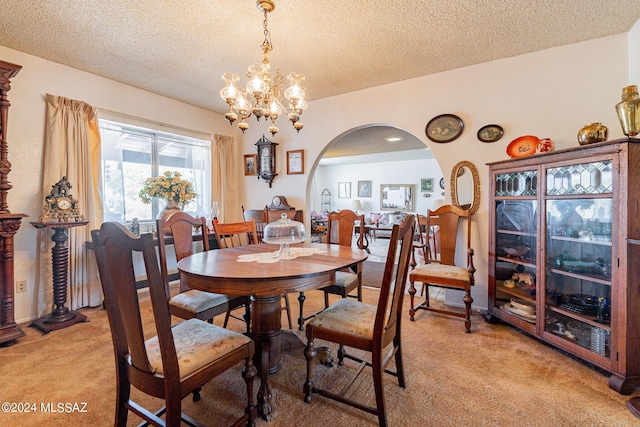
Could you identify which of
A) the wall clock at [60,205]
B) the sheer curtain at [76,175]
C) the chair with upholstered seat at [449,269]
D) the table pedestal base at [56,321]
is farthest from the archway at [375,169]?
the table pedestal base at [56,321]

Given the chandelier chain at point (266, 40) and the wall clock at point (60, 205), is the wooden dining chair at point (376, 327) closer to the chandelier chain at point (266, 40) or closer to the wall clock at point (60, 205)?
the chandelier chain at point (266, 40)

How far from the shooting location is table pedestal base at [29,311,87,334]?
2.55 m

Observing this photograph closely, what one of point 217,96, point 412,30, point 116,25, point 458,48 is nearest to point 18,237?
point 116,25

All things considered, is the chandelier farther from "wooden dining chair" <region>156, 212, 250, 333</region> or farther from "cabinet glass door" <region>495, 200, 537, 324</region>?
"cabinet glass door" <region>495, 200, 537, 324</region>

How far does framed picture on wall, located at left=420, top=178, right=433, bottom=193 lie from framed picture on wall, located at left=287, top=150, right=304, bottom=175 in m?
5.94

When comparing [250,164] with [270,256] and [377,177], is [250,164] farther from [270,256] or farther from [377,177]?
[377,177]

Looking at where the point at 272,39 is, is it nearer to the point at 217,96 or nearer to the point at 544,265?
the point at 217,96

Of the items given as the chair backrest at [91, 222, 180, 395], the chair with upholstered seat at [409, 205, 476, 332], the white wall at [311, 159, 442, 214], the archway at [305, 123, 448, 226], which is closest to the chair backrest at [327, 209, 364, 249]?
the chair with upholstered seat at [409, 205, 476, 332]

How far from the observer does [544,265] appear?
222 centimetres

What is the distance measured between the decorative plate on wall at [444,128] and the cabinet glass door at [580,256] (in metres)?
1.08

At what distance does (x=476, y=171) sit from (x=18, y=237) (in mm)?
4489

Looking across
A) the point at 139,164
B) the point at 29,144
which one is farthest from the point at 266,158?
the point at 29,144

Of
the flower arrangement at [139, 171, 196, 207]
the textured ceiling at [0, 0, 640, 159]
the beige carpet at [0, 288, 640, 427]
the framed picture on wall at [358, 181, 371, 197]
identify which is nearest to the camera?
the beige carpet at [0, 288, 640, 427]

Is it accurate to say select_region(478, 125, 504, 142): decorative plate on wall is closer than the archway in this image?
Yes
